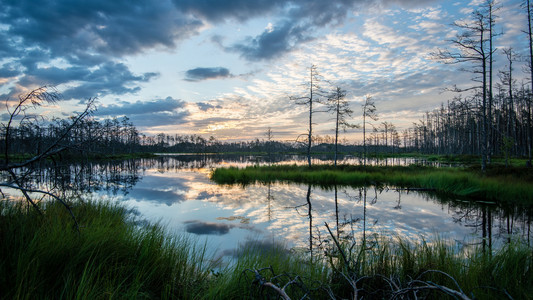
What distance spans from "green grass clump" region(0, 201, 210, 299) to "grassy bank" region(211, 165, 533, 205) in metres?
15.4

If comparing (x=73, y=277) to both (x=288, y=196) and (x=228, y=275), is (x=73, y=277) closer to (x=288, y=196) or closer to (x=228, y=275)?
(x=228, y=275)

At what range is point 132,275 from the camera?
3504 millimetres

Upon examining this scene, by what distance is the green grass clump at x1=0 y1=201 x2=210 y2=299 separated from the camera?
2.57 meters

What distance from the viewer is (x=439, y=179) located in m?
15.7

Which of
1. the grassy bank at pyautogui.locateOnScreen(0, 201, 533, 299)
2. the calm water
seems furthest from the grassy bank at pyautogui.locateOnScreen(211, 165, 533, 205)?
the grassy bank at pyautogui.locateOnScreen(0, 201, 533, 299)

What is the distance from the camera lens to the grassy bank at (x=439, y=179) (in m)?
12.1

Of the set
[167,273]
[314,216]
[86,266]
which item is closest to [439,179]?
[314,216]

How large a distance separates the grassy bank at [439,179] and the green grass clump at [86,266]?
15.4 metres

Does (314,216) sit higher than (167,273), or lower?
lower

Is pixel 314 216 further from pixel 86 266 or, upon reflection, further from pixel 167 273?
pixel 86 266

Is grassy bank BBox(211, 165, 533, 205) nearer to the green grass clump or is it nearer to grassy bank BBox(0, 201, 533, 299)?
grassy bank BBox(0, 201, 533, 299)

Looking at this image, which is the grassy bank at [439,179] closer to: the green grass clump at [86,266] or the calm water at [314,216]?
the calm water at [314,216]

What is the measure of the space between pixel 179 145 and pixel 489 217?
550 ft

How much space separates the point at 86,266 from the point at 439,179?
62.6 ft
